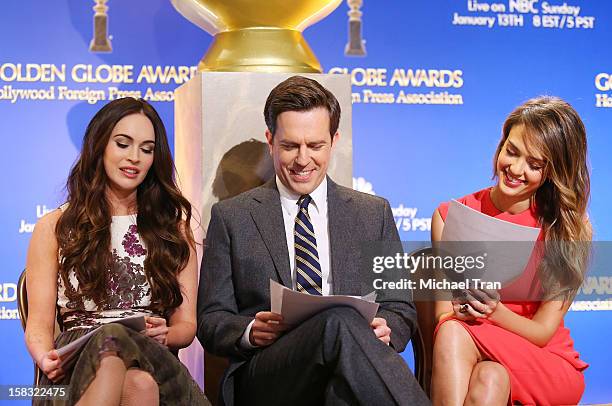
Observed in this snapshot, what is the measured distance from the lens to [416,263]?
3.45 m

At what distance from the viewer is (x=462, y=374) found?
10.3ft

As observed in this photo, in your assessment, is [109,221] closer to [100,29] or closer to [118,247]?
[118,247]

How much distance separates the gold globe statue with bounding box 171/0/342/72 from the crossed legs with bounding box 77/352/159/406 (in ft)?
4.32

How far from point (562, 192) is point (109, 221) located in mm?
1398

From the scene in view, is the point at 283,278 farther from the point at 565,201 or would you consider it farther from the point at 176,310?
the point at 565,201

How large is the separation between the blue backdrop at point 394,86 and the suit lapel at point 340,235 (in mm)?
1618

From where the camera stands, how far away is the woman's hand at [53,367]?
2.98 meters

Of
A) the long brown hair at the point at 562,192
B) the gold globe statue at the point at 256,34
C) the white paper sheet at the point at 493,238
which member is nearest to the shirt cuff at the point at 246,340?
the white paper sheet at the point at 493,238

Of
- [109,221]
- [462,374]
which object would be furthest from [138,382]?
[462,374]

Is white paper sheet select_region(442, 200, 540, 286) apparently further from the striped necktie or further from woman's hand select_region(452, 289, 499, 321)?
the striped necktie

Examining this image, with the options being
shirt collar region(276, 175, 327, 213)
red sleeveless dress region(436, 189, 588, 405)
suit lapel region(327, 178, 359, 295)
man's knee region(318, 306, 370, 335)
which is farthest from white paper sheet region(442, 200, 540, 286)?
man's knee region(318, 306, 370, 335)

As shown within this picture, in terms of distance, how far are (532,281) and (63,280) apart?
1.43 m

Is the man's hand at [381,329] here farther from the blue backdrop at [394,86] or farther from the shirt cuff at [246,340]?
the blue backdrop at [394,86]

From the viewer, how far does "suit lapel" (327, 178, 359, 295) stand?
3295mm
